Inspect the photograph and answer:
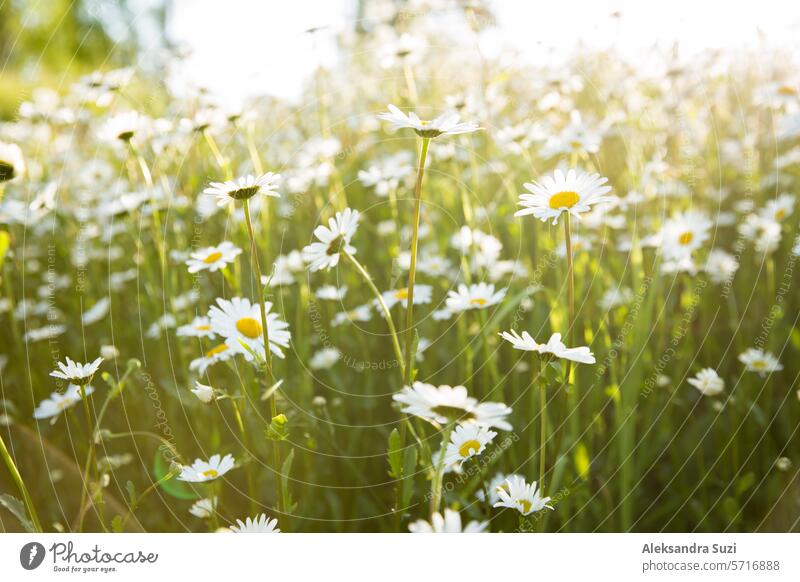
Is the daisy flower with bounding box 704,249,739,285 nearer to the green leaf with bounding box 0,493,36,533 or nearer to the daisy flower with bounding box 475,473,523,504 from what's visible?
the daisy flower with bounding box 475,473,523,504

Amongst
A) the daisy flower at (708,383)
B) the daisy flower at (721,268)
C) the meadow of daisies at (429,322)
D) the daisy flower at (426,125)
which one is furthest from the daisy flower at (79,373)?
the daisy flower at (721,268)

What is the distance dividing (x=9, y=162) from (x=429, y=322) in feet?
1.66

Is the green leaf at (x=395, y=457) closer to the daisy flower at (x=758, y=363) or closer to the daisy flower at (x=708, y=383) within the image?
the daisy flower at (x=708, y=383)

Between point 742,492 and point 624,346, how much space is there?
21 cm

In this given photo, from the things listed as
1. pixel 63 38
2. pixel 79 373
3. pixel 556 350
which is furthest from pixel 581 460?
pixel 63 38

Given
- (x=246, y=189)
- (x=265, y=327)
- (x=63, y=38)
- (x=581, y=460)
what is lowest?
(x=581, y=460)

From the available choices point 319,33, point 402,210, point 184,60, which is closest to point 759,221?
point 402,210

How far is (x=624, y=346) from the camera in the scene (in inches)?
29.8

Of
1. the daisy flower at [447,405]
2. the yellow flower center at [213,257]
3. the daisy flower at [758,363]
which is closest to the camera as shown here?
the daisy flower at [447,405]

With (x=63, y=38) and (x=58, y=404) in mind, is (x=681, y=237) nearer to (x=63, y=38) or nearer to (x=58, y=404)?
(x=58, y=404)

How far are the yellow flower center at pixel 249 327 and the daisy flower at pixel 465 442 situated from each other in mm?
200

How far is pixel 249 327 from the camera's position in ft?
1.87

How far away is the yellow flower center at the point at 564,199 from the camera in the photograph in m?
0.52

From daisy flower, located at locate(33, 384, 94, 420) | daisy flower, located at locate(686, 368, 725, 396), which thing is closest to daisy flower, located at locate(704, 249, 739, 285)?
daisy flower, located at locate(686, 368, 725, 396)
